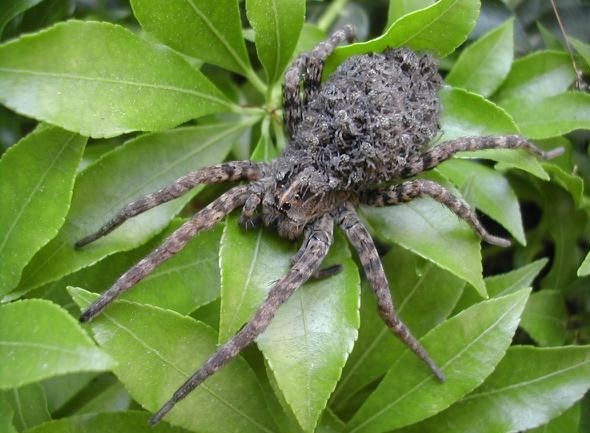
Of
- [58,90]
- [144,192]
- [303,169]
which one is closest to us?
[58,90]

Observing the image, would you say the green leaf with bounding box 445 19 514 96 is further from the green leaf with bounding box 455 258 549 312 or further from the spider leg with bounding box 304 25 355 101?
the green leaf with bounding box 455 258 549 312

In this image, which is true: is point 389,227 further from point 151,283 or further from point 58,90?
point 58,90

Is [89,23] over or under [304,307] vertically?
over

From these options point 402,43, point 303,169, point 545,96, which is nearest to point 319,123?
point 303,169

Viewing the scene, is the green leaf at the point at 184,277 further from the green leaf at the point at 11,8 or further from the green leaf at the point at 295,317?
the green leaf at the point at 11,8

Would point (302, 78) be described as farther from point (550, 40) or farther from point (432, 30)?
point (550, 40)
